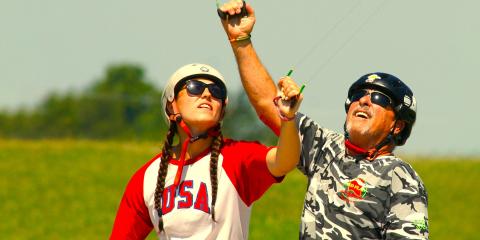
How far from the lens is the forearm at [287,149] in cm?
836

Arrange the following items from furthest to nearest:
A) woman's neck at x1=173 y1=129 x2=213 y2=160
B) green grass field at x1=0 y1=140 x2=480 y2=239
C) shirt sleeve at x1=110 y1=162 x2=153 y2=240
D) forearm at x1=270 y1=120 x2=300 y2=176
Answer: green grass field at x1=0 y1=140 x2=480 y2=239 < shirt sleeve at x1=110 y1=162 x2=153 y2=240 < woman's neck at x1=173 y1=129 x2=213 y2=160 < forearm at x1=270 y1=120 x2=300 y2=176

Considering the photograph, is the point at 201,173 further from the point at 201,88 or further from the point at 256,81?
the point at 256,81

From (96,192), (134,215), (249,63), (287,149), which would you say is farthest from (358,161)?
(96,192)

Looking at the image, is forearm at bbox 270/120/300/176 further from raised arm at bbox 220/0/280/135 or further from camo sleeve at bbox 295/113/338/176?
raised arm at bbox 220/0/280/135

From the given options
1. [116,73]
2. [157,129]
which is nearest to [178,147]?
[157,129]

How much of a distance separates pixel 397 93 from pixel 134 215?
236 cm

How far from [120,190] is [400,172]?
20.9 metres

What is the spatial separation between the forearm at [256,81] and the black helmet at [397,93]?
0.58 metres

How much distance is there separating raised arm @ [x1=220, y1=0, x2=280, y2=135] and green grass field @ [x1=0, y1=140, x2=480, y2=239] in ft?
37.9

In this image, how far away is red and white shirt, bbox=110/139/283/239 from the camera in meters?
9.12

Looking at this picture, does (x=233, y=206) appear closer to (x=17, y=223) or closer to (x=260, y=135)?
(x=17, y=223)

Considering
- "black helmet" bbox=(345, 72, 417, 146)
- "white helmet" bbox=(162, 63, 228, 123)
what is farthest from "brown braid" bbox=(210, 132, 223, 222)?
"black helmet" bbox=(345, 72, 417, 146)

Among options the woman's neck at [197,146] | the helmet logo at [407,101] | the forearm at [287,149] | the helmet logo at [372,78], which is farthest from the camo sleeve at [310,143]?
the woman's neck at [197,146]

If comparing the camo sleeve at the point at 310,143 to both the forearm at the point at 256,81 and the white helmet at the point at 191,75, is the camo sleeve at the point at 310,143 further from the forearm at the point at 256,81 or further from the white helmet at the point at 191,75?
the white helmet at the point at 191,75
